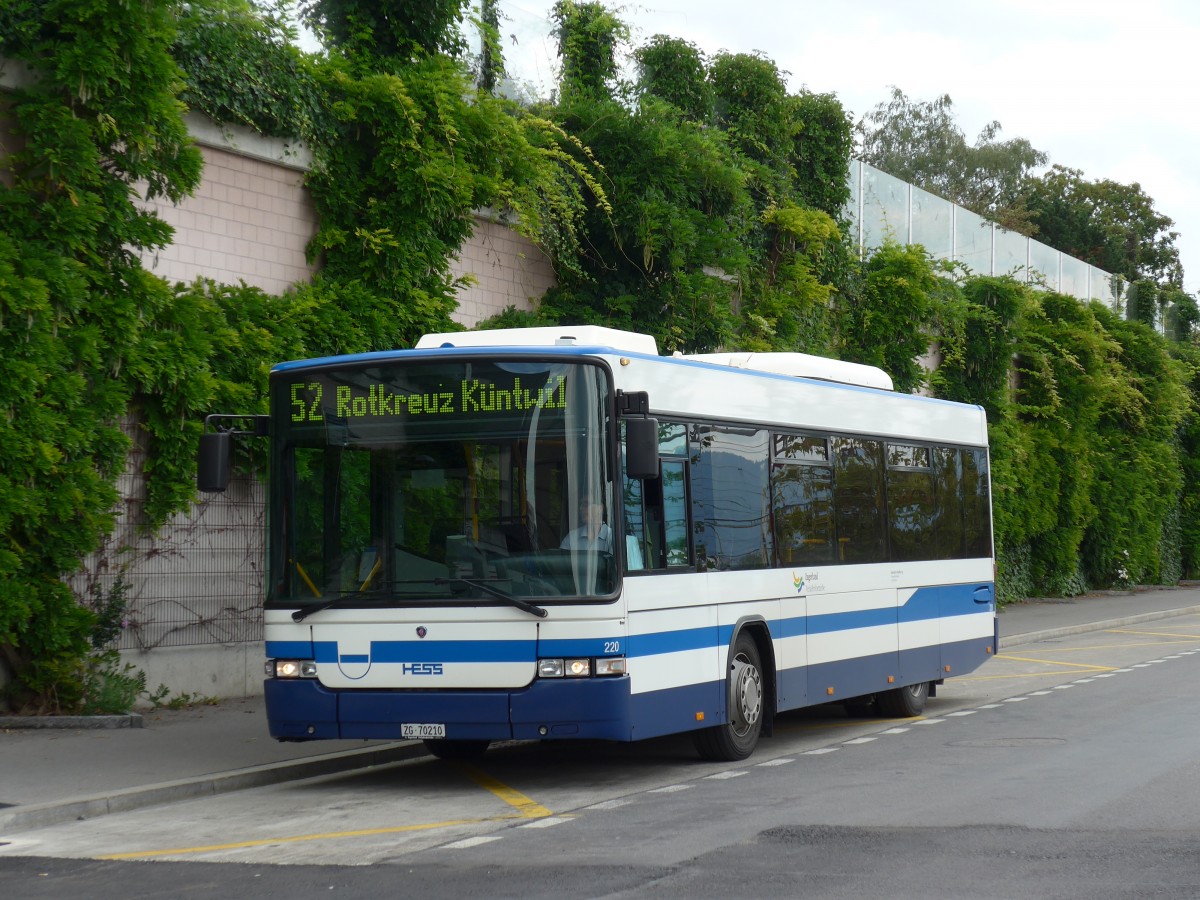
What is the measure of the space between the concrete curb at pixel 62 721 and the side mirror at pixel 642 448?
597 cm

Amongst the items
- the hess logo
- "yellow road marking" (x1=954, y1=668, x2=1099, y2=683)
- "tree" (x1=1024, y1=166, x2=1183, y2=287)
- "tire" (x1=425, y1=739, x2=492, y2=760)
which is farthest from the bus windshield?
"tree" (x1=1024, y1=166, x2=1183, y2=287)

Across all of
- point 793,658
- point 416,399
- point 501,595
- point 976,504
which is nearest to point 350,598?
point 501,595

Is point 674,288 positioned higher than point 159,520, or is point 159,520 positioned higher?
point 674,288

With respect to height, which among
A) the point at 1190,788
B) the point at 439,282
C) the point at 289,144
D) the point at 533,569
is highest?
the point at 289,144

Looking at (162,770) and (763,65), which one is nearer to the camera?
(162,770)

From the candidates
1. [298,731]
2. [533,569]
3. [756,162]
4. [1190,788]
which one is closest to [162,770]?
[298,731]

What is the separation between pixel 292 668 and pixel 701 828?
3.34 m

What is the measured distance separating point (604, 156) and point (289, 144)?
5749 mm

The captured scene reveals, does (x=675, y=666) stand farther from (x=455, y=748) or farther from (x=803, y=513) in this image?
(x=803, y=513)

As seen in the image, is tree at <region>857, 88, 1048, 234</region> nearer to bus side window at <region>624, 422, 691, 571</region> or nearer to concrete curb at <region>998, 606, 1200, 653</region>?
concrete curb at <region>998, 606, 1200, 653</region>

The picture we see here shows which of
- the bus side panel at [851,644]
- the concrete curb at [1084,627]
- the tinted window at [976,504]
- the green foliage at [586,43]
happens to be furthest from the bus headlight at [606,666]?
the concrete curb at [1084,627]

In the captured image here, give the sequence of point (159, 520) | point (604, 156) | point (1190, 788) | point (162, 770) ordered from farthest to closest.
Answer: point (604, 156), point (159, 520), point (162, 770), point (1190, 788)

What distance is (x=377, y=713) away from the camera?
10594mm

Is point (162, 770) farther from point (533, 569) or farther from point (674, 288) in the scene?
point (674, 288)
